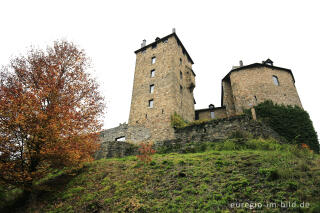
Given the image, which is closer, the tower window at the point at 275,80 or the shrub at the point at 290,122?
the shrub at the point at 290,122

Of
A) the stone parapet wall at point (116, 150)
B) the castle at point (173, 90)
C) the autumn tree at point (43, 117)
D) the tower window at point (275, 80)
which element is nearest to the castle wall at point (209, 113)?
the castle at point (173, 90)

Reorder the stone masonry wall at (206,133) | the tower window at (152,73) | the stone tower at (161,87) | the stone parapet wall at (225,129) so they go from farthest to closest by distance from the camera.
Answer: the tower window at (152,73) → the stone tower at (161,87) → the stone masonry wall at (206,133) → the stone parapet wall at (225,129)

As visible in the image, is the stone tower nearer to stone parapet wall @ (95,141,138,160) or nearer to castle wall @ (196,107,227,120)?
castle wall @ (196,107,227,120)

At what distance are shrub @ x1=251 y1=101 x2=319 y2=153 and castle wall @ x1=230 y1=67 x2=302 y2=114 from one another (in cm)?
114

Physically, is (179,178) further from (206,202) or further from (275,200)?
(275,200)

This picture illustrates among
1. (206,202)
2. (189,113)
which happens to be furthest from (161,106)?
(206,202)

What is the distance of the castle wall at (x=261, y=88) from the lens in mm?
20609

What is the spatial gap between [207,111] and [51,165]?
20.7m

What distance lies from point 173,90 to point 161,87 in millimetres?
1649

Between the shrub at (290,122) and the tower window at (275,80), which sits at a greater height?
the tower window at (275,80)

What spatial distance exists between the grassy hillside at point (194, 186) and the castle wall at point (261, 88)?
35.8 ft

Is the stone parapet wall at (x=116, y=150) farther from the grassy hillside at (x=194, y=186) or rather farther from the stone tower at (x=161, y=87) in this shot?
the grassy hillside at (x=194, y=186)

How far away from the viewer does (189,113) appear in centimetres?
2264

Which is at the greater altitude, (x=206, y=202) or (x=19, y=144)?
(x=19, y=144)
